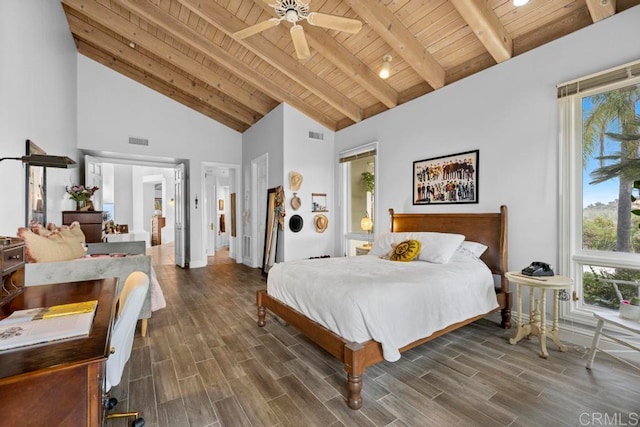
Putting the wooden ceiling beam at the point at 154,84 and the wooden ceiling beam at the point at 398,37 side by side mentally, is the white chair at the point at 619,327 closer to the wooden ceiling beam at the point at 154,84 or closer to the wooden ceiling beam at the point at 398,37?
the wooden ceiling beam at the point at 398,37

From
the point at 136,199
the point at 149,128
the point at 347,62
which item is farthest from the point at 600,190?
the point at 136,199

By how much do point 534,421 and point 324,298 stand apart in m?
1.45

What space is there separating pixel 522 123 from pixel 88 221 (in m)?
6.03

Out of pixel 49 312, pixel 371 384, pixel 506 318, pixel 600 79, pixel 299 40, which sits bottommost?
pixel 371 384

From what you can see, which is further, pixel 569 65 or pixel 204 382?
pixel 569 65

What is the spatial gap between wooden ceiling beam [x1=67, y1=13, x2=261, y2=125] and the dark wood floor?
4.52 meters

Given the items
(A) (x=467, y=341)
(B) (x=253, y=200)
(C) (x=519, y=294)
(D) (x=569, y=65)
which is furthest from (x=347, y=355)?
(B) (x=253, y=200)

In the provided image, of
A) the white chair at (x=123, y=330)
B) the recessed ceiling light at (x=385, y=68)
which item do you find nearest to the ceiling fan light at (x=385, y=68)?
the recessed ceiling light at (x=385, y=68)

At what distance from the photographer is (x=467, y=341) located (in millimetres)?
2748

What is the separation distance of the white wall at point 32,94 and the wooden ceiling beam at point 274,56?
59.9 inches

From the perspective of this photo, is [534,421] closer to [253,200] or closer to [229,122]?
[253,200]

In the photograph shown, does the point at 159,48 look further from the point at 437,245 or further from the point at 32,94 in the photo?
the point at 437,245

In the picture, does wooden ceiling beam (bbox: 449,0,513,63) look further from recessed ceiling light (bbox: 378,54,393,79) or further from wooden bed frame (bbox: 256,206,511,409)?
wooden bed frame (bbox: 256,206,511,409)

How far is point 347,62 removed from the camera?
3.76 meters
